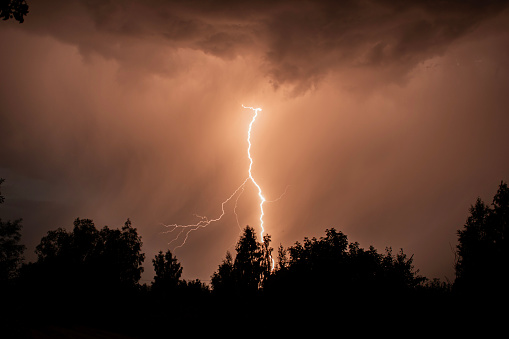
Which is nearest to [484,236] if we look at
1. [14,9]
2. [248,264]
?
[248,264]

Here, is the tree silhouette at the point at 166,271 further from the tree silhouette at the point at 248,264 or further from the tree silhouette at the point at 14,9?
the tree silhouette at the point at 14,9

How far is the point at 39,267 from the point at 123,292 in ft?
33.8

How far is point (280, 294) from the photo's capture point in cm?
2142

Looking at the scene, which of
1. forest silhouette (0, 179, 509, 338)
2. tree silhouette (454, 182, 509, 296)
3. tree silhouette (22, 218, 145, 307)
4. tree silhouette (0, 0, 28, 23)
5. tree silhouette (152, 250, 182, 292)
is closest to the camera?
tree silhouette (0, 0, 28, 23)

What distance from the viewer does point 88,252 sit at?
56812 mm

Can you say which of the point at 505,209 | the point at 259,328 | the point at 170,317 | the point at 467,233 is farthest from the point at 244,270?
the point at 505,209

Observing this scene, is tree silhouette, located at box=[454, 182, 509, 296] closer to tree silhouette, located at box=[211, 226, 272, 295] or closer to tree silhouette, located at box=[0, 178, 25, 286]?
tree silhouette, located at box=[211, 226, 272, 295]

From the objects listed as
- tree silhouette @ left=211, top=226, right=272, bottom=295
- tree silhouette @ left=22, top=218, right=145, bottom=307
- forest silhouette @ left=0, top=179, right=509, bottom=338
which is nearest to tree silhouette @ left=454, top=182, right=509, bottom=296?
forest silhouette @ left=0, top=179, right=509, bottom=338

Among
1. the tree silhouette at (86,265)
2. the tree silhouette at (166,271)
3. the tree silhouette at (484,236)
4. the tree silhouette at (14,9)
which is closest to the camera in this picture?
the tree silhouette at (14,9)

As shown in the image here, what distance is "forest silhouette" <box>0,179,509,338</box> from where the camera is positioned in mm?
17656

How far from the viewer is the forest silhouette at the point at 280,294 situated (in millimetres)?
17656

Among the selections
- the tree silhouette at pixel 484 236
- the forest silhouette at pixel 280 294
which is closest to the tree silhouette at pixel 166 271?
the forest silhouette at pixel 280 294

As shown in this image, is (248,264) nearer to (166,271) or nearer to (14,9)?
(166,271)

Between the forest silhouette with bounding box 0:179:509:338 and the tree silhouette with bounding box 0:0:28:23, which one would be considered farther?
the forest silhouette with bounding box 0:179:509:338
